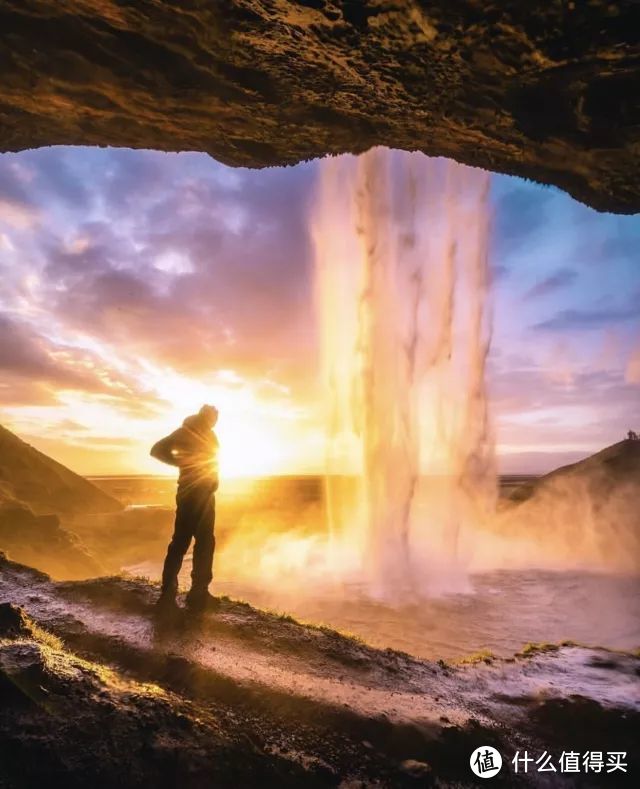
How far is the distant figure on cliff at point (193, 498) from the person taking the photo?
229 inches

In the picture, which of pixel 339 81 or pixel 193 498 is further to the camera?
pixel 339 81

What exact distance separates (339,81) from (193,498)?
6.35m

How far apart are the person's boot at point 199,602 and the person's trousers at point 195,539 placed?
0.14 feet

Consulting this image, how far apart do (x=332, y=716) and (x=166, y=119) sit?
8.93 meters

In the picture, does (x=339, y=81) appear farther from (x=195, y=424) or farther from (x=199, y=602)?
(x=199, y=602)

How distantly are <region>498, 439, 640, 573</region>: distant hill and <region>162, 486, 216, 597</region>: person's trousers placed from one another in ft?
90.9

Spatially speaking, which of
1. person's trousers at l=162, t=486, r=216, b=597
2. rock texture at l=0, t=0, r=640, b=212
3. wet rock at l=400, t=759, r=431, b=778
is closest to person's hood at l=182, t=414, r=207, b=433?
person's trousers at l=162, t=486, r=216, b=597

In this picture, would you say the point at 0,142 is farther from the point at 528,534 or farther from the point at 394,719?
the point at 528,534

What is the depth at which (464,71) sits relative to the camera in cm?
571

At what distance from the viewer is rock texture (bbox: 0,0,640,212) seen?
4926mm

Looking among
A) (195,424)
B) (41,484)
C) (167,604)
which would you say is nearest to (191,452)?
(195,424)

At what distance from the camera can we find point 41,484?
116 ft

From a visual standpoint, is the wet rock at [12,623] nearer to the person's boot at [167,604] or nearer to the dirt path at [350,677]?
the dirt path at [350,677]

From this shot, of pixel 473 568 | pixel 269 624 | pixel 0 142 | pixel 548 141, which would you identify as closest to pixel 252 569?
pixel 473 568
